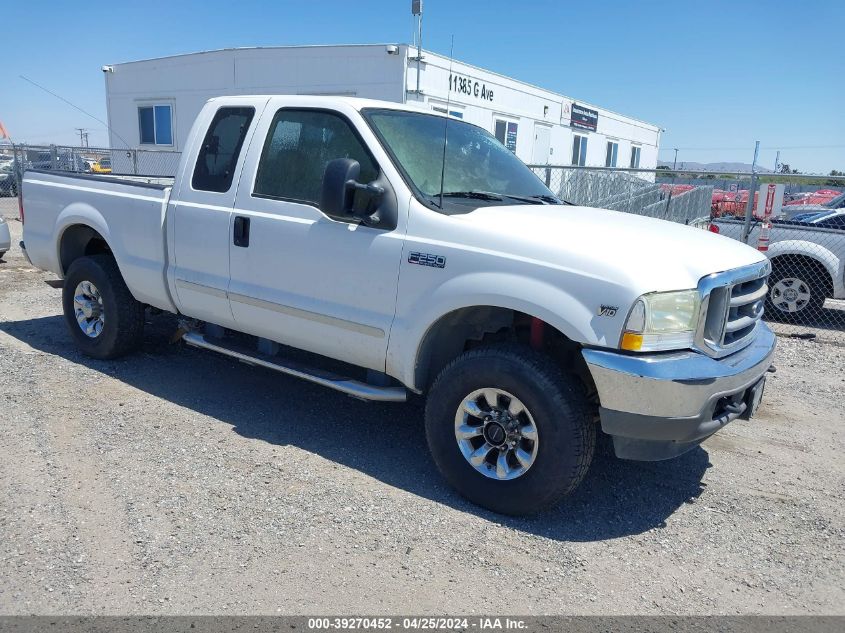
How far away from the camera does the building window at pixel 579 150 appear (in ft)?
84.7

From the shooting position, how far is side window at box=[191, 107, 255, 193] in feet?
15.2

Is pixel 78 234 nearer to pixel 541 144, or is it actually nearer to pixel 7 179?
pixel 541 144

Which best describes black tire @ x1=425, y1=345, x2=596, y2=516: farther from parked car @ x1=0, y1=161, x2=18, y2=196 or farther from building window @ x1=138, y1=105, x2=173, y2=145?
parked car @ x1=0, y1=161, x2=18, y2=196

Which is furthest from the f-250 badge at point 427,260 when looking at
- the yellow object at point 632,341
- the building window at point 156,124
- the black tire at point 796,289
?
the building window at point 156,124

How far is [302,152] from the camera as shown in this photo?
4344 mm

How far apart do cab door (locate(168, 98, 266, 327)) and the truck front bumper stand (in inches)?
102

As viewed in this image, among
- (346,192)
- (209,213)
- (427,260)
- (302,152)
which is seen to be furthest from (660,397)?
(209,213)

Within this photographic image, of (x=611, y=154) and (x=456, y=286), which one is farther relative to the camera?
(x=611, y=154)

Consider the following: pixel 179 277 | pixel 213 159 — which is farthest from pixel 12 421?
pixel 213 159

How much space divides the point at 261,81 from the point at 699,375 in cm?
1653

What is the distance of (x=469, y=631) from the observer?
2.74 m

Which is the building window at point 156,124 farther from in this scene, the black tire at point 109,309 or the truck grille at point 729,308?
the truck grille at point 729,308

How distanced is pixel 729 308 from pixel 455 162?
1829 mm

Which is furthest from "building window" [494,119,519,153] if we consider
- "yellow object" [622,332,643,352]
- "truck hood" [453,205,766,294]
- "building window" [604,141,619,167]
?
"yellow object" [622,332,643,352]
